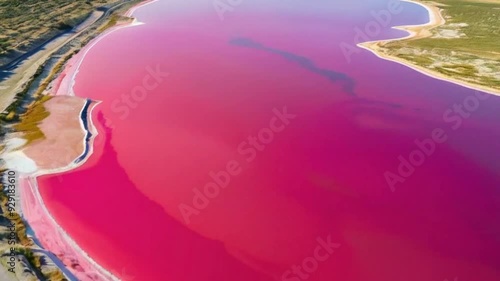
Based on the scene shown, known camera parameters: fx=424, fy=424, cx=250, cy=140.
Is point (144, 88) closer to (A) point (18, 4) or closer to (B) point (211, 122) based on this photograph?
(B) point (211, 122)

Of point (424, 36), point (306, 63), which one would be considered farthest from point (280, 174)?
point (424, 36)

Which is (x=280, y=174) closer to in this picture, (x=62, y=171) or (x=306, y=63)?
(x=62, y=171)

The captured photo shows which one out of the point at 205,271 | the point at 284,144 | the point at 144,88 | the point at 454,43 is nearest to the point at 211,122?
the point at 284,144

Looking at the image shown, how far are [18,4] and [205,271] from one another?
55.7m

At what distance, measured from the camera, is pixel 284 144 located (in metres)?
31.2

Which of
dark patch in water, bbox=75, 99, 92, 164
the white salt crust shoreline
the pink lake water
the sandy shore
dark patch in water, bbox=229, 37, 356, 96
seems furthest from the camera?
the sandy shore

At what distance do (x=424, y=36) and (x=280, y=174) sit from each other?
145 ft

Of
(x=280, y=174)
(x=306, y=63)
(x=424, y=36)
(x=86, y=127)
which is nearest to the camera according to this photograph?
(x=280, y=174)

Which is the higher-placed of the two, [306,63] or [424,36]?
[306,63]

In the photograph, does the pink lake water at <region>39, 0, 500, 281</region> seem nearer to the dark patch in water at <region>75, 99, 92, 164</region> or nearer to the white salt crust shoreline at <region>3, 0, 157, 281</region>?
the white salt crust shoreline at <region>3, 0, 157, 281</region>

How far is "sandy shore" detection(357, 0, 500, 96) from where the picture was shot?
4450 centimetres

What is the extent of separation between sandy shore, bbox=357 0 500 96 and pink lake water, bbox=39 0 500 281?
1921 millimetres

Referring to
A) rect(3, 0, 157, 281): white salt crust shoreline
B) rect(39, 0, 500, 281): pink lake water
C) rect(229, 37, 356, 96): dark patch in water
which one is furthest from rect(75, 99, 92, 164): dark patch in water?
rect(229, 37, 356, 96): dark patch in water

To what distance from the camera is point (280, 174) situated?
92.2 feet
